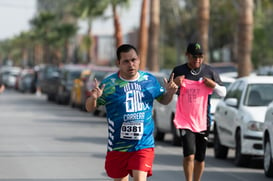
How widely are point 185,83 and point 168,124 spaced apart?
9.28 meters

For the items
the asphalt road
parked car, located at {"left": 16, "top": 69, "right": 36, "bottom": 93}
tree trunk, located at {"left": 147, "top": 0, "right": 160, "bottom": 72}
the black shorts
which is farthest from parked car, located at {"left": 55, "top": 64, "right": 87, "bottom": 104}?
the black shorts

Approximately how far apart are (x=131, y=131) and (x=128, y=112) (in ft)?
0.61

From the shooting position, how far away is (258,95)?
16578mm

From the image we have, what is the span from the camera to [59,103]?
151 feet

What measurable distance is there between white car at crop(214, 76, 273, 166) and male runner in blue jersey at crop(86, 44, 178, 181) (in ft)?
21.9

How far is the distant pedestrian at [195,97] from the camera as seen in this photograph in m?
11.7

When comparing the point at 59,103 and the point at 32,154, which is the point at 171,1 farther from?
the point at 32,154

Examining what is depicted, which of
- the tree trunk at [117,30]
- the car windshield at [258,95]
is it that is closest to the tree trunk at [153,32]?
the tree trunk at [117,30]

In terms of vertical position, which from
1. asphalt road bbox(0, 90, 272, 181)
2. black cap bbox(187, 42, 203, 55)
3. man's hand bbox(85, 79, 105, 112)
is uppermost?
black cap bbox(187, 42, 203, 55)

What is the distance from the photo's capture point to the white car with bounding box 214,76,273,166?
15.5m

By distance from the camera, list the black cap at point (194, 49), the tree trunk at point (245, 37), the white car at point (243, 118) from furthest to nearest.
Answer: the tree trunk at point (245, 37)
the white car at point (243, 118)
the black cap at point (194, 49)

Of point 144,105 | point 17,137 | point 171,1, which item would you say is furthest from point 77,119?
point 171,1

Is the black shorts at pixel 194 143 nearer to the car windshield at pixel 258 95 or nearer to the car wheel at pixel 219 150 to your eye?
the car windshield at pixel 258 95

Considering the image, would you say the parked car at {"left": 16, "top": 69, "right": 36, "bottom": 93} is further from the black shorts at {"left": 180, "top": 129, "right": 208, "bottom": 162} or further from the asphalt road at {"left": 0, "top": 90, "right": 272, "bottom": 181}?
the black shorts at {"left": 180, "top": 129, "right": 208, "bottom": 162}
